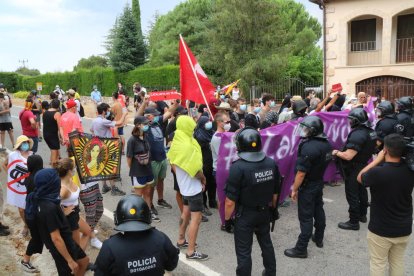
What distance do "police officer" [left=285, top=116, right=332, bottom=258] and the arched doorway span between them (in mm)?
15318

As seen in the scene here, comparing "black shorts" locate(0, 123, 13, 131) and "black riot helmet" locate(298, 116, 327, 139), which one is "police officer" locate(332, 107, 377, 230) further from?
"black shorts" locate(0, 123, 13, 131)

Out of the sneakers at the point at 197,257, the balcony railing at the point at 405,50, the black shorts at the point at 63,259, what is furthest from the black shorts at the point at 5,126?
the balcony railing at the point at 405,50

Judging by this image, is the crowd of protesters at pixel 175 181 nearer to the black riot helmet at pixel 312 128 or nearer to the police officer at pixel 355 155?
the police officer at pixel 355 155

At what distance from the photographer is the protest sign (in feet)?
17.7

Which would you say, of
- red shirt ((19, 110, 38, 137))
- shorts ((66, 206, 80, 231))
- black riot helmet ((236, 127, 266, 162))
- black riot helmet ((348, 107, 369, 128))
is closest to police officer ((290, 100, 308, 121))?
black riot helmet ((348, 107, 369, 128))

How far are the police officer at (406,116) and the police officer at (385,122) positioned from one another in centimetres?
52

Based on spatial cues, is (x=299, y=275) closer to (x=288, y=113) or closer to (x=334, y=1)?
(x=288, y=113)

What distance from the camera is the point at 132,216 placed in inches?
99.3

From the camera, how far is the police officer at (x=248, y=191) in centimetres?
393

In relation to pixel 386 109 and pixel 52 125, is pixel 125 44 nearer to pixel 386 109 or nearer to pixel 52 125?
pixel 52 125

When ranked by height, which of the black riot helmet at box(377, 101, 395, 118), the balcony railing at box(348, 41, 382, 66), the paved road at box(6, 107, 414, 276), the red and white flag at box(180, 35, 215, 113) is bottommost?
the paved road at box(6, 107, 414, 276)

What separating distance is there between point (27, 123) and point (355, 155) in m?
7.64

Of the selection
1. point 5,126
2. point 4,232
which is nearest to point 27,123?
point 5,126

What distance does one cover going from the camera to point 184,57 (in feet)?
23.3
